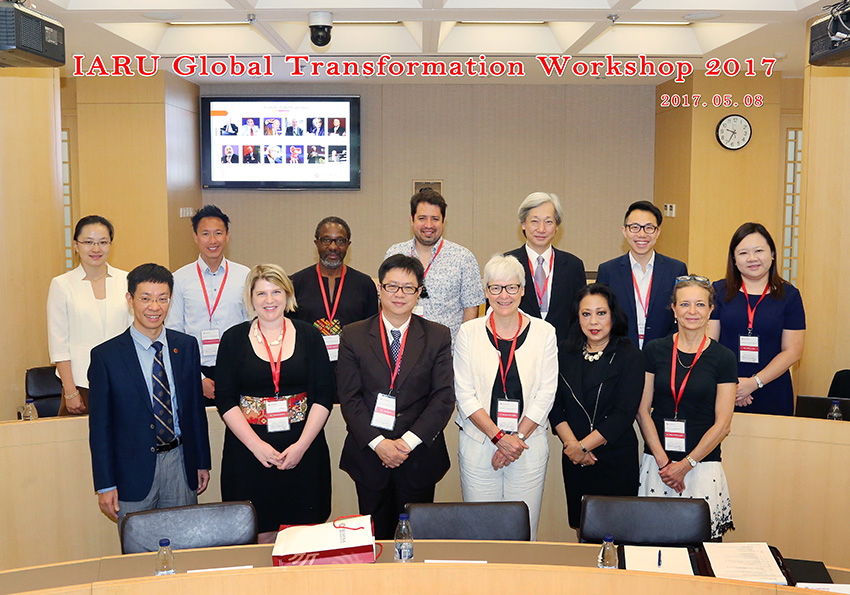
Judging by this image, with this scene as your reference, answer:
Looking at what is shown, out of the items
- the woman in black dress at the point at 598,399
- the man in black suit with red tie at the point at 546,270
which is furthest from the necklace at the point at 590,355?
the man in black suit with red tie at the point at 546,270

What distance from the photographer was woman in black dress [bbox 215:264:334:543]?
3250 millimetres

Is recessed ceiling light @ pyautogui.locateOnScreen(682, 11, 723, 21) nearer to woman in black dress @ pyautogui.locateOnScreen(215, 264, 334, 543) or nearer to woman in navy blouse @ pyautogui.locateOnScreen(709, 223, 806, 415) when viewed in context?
woman in navy blouse @ pyautogui.locateOnScreen(709, 223, 806, 415)

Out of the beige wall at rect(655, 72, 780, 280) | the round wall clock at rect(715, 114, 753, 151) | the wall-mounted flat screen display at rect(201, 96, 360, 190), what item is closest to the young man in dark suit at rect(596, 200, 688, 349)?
the beige wall at rect(655, 72, 780, 280)

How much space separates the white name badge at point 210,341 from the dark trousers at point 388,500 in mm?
1338

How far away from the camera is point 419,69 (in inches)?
313

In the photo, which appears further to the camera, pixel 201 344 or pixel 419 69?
pixel 419 69

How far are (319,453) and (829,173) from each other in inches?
168

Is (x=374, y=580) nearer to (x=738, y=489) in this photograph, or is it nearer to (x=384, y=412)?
(x=384, y=412)

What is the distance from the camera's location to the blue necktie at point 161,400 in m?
3.21

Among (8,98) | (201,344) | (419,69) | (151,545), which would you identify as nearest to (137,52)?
(8,98)

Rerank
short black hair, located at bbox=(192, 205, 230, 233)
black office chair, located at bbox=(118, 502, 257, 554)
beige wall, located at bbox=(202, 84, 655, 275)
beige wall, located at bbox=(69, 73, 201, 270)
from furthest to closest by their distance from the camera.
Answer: beige wall, located at bbox=(202, 84, 655, 275) < beige wall, located at bbox=(69, 73, 201, 270) < short black hair, located at bbox=(192, 205, 230, 233) < black office chair, located at bbox=(118, 502, 257, 554)

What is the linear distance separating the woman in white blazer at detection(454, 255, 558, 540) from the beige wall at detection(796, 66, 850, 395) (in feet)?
10.1

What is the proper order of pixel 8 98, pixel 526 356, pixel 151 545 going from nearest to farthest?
1. pixel 151 545
2. pixel 526 356
3. pixel 8 98

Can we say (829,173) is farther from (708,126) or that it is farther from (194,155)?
(194,155)
